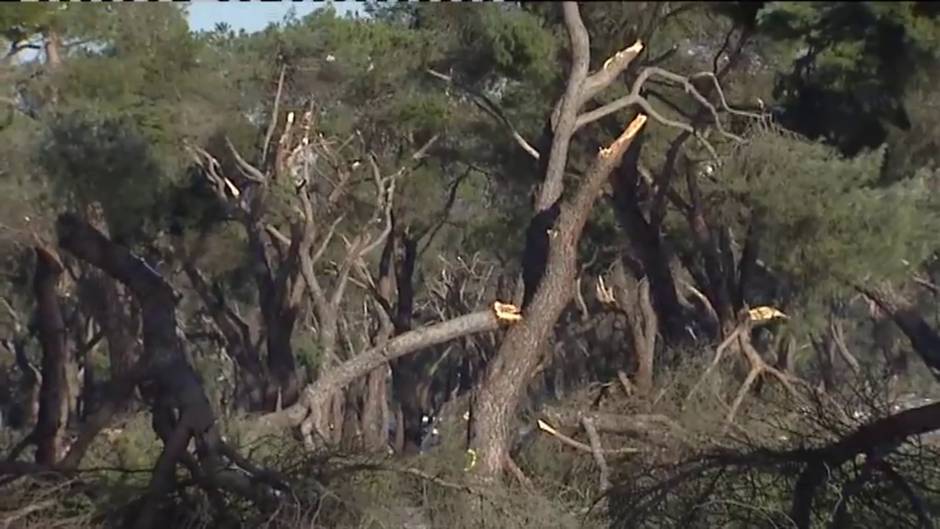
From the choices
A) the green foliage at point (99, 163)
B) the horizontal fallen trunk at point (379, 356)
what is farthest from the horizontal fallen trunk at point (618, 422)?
the green foliage at point (99, 163)

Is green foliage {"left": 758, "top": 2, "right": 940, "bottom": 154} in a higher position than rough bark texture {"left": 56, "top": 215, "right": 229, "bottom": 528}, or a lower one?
higher

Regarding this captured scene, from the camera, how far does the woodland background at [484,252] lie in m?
11.3

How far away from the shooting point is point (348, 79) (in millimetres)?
26547

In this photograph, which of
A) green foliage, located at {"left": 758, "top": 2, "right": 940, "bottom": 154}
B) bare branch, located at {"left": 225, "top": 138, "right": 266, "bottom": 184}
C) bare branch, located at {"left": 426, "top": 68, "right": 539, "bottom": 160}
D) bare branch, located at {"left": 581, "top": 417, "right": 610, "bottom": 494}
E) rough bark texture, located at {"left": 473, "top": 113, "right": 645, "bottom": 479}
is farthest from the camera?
bare branch, located at {"left": 225, "top": 138, "right": 266, "bottom": 184}

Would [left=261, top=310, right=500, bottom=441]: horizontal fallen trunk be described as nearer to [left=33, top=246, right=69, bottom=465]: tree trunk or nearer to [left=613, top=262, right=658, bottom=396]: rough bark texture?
[left=33, top=246, right=69, bottom=465]: tree trunk

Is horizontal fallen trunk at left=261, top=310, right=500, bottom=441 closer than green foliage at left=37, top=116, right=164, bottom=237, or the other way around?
horizontal fallen trunk at left=261, top=310, right=500, bottom=441

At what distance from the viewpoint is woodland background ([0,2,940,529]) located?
11336 mm

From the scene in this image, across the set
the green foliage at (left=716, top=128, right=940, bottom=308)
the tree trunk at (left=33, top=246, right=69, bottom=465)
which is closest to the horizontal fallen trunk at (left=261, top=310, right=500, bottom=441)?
the tree trunk at (left=33, top=246, right=69, bottom=465)

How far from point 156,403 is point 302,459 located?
1008mm

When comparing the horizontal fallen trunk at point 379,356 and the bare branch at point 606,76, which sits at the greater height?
the bare branch at point 606,76

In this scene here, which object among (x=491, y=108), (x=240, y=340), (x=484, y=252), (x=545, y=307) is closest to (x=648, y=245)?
(x=491, y=108)

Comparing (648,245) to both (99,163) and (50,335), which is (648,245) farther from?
(50,335)

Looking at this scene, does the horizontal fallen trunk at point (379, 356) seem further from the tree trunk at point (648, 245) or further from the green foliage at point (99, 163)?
the tree trunk at point (648, 245)

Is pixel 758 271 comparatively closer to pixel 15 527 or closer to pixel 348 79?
pixel 348 79
